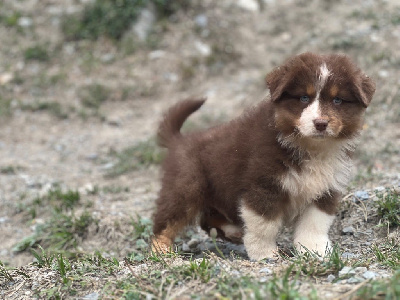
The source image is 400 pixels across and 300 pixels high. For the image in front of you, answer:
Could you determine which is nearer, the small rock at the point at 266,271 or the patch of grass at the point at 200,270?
the patch of grass at the point at 200,270

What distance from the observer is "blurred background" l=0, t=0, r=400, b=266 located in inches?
315

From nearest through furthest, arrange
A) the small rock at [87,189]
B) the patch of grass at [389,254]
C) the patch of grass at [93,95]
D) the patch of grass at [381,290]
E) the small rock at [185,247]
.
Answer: the patch of grass at [381,290]
the patch of grass at [389,254]
the small rock at [185,247]
the small rock at [87,189]
the patch of grass at [93,95]

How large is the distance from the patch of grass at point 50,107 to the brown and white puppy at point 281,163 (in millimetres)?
5508

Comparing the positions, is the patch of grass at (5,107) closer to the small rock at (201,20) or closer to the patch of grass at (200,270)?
the small rock at (201,20)

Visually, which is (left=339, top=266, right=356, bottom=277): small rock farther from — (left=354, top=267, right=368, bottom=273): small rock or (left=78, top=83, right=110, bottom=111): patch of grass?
(left=78, top=83, right=110, bottom=111): patch of grass

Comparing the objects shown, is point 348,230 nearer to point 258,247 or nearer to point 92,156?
point 258,247

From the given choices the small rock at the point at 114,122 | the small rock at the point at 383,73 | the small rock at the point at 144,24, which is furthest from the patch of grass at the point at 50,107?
the small rock at the point at 383,73

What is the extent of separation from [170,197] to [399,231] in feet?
6.61

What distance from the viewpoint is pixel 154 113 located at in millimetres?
10148

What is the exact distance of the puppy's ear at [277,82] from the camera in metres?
4.16

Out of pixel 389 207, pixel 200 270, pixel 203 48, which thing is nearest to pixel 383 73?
pixel 203 48

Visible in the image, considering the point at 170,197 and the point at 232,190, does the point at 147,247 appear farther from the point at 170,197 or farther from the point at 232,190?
the point at 232,190

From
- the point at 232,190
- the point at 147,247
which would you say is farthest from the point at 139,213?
the point at 232,190

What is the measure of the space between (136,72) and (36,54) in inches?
80.2
